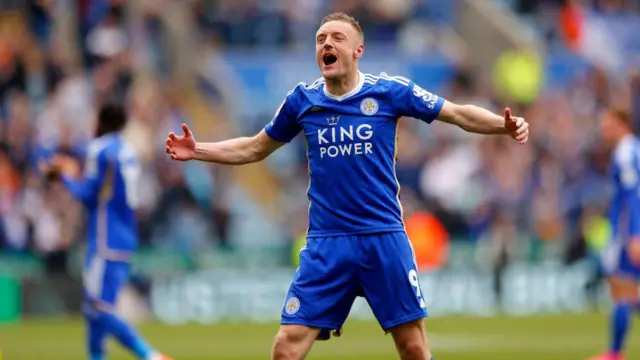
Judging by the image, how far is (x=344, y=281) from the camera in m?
9.15

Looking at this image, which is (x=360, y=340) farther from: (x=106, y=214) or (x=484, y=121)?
(x=484, y=121)

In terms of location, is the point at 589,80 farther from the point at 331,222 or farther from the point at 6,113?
the point at 331,222

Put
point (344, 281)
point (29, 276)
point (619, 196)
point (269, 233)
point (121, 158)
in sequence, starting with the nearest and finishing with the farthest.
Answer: point (344, 281) < point (121, 158) < point (619, 196) < point (29, 276) < point (269, 233)

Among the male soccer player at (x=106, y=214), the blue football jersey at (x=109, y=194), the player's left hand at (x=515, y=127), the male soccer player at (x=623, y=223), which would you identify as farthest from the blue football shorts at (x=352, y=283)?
the male soccer player at (x=623, y=223)

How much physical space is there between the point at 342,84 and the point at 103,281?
5040 millimetres

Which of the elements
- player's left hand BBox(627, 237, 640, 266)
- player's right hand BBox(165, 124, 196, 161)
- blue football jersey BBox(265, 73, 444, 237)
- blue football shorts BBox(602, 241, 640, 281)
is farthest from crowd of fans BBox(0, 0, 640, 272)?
blue football jersey BBox(265, 73, 444, 237)

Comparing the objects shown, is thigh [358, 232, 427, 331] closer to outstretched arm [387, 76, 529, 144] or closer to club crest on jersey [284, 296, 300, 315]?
club crest on jersey [284, 296, 300, 315]

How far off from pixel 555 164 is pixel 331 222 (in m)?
16.7

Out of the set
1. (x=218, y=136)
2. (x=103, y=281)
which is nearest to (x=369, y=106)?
(x=103, y=281)

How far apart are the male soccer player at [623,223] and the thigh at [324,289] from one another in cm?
600

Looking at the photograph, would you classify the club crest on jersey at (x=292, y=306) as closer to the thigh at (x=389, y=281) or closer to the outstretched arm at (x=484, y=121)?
the thigh at (x=389, y=281)

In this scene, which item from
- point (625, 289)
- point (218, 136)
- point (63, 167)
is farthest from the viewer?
point (218, 136)

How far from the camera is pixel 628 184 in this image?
14.8 metres

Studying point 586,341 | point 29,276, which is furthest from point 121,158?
point 29,276
